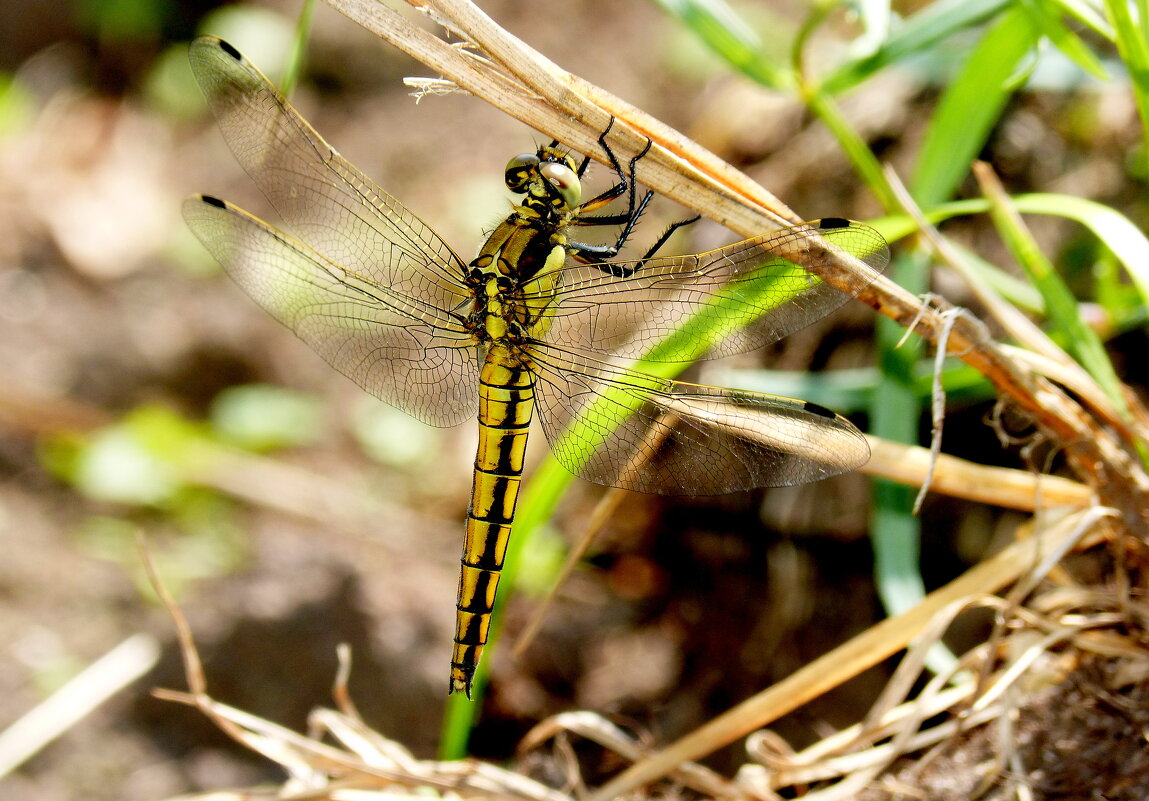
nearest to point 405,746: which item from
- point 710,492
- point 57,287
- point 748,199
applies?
point 710,492

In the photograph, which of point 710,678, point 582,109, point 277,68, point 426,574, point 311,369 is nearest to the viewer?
point 582,109

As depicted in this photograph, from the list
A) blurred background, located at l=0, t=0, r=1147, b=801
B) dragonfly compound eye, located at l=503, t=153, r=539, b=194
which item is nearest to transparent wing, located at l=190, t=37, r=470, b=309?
dragonfly compound eye, located at l=503, t=153, r=539, b=194

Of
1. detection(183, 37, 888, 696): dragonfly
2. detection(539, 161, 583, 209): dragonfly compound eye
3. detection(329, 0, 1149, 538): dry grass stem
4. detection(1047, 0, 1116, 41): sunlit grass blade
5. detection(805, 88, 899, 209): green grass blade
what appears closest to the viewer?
detection(329, 0, 1149, 538): dry grass stem

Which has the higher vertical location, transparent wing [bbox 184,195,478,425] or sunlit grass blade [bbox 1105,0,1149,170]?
sunlit grass blade [bbox 1105,0,1149,170]

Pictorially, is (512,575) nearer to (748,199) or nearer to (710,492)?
(710,492)

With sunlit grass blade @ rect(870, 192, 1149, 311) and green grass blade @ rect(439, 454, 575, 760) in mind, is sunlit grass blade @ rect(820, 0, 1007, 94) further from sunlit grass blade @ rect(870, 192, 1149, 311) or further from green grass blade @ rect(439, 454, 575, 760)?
green grass blade @ rect(439, 454, 575, 760)

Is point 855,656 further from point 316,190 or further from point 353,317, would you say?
point 316,190
